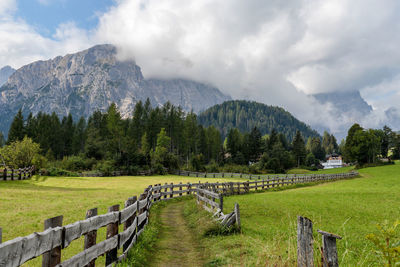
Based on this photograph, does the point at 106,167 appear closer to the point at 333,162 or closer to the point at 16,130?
the point at 16,130

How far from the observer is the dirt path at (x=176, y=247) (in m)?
8.12

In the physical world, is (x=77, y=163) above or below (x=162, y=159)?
below

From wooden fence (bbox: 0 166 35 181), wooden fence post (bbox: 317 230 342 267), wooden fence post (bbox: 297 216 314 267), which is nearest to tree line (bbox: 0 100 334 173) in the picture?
wooden fence (bbox: 0 166 35 181)

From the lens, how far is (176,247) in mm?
9867

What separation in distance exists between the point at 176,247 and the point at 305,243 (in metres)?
6.95

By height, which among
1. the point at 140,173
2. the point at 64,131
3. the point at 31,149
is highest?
the point at 64,131

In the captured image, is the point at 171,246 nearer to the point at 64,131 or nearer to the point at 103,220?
the point at 103,220

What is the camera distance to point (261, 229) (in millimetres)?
11406

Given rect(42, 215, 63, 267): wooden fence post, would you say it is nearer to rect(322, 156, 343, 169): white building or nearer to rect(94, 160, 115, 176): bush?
rect(94, 160, 115, 176): bush

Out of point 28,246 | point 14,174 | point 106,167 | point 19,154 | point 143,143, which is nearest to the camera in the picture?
point 28,246

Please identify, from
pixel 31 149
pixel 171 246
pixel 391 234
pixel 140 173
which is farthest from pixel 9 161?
pixel 391 234

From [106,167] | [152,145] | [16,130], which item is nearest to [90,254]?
[106,167]

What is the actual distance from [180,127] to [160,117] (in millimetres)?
8201

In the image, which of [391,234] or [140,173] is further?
[140,173]
